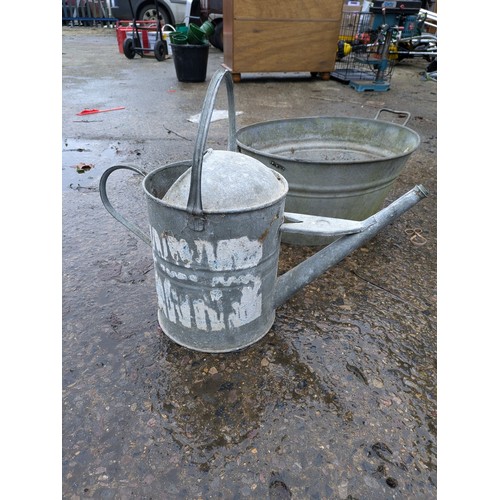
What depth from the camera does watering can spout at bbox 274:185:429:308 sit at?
154cm

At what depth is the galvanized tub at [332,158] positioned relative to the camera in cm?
195

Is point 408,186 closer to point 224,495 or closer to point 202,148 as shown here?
point 202,148

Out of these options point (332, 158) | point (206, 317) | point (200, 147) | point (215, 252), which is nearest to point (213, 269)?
point (215, 252)

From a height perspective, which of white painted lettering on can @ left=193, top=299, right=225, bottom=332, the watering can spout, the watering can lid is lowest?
white painted lettering on can @ left=193, top=299, right=225, bottom=332

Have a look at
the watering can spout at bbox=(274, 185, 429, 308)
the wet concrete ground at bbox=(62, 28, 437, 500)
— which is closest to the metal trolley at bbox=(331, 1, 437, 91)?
the wet concrete ground at bbox=(62, 28, 437, 500)

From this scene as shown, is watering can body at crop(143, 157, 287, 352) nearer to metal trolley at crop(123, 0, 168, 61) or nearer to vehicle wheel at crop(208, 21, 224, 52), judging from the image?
metal trolley at crop(123, 0, 168, 61)

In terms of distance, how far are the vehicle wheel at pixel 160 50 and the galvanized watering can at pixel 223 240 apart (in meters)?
7.25

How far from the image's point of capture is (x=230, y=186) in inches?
50.2

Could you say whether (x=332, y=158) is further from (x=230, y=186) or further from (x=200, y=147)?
(x=200, y=147)

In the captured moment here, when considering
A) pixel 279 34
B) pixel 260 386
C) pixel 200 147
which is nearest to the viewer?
pixel 200 147

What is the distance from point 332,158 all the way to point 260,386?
70.2 inches

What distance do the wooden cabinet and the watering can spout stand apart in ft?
15.5

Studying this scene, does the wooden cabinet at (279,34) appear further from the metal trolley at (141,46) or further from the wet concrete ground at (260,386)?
the wet concrete ground at (260,386)

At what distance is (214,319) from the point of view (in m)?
1.48
